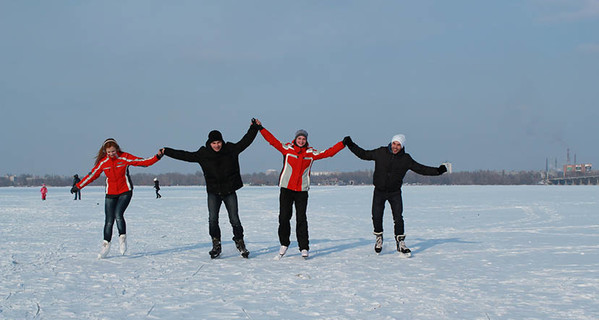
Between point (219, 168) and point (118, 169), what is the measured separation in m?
1.38

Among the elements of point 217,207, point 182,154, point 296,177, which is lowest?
point 217,207

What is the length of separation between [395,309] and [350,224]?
8.40 meters

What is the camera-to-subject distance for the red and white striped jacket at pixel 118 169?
→ 677 cm

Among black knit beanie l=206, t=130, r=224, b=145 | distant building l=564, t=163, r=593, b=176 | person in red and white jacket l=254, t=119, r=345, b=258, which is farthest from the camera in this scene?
distant building l=564, t=163, r=593, b=176

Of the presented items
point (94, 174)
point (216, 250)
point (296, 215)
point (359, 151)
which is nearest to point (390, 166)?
point (359, 151)

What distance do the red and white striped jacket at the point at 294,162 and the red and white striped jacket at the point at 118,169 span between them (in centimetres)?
165

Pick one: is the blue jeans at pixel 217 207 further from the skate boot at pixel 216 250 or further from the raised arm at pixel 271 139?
the raised arm at pixel 271 139

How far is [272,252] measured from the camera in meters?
7.48

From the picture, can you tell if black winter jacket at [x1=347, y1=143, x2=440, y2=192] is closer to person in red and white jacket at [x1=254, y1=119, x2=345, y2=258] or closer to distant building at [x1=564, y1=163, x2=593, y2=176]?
person in red and white jacket at [x1=254, y1=119, x2=345, y2=258]

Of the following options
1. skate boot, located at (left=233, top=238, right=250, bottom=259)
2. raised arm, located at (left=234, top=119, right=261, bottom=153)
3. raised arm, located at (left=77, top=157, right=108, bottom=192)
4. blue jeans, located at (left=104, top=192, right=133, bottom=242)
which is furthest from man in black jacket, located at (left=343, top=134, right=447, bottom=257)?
raised arm, located at (left=77, top=157, right=108, bottom=192)

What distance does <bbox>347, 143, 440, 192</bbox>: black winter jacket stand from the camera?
22.8 feet

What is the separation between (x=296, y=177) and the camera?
6.71m

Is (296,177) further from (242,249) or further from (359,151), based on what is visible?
(242,249)

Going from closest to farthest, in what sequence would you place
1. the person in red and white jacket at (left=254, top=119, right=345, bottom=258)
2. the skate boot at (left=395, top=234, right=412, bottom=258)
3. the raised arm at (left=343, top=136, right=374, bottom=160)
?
1. the person in red and white jacket at (left=254, top=119, right=345, bottom=258)
2. the skate boot at (left=395, top=234, right=412, bottom=258)
3. the raised arm at (left=343, top=136, right=374, bottom=160)
